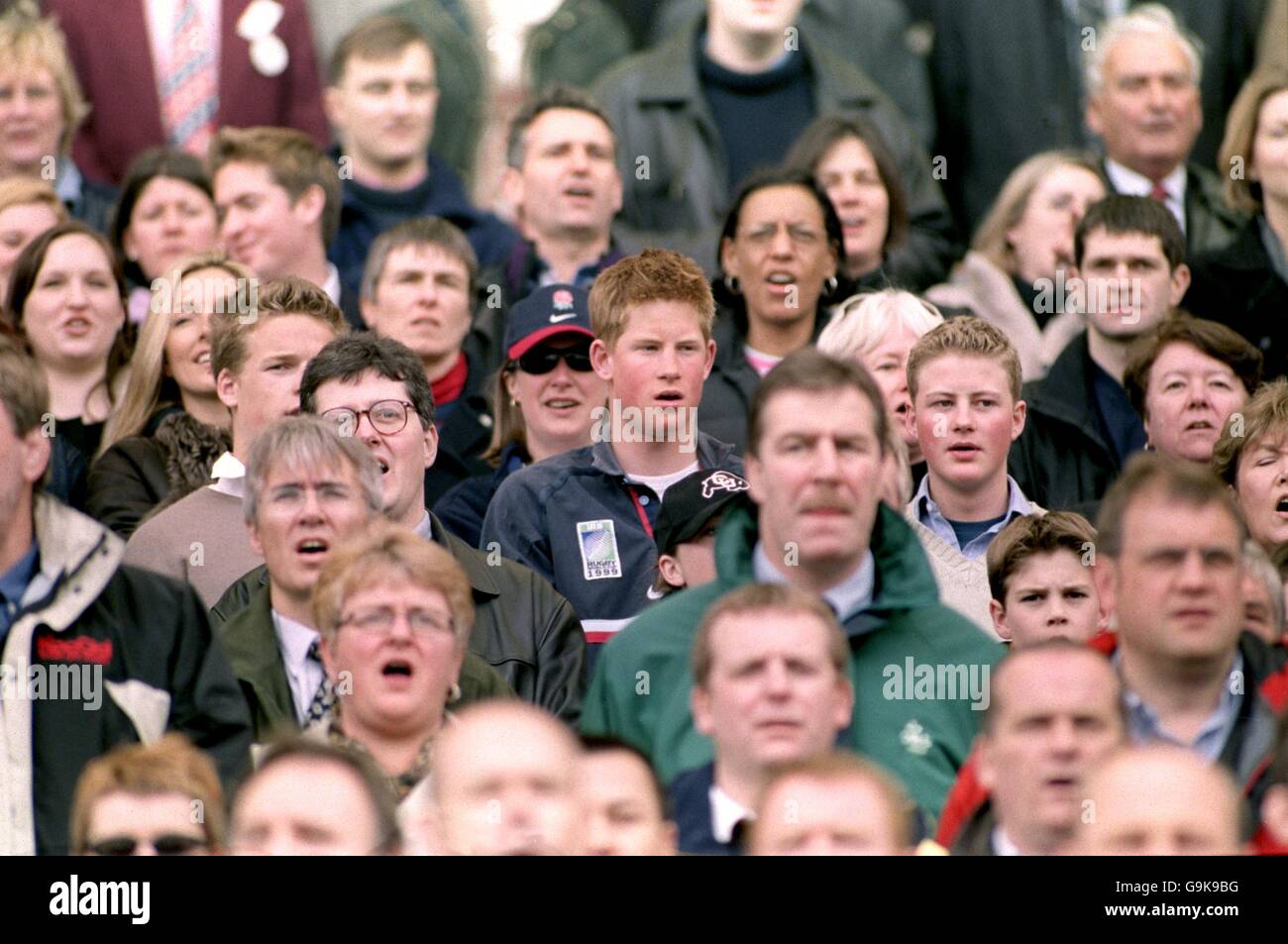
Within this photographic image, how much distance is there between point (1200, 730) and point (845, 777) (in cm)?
102

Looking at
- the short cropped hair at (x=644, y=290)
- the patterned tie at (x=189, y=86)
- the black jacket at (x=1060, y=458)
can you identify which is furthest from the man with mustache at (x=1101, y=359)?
the patterned tie at (x=189, y=86)

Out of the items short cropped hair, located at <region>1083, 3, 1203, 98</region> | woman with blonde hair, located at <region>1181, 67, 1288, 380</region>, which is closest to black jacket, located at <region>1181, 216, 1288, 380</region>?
woman with blonde hair, located at <region>1181, 67, 1288, 380</region>

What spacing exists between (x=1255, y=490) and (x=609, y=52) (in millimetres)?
5606

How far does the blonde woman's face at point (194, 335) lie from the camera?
9.34 metres

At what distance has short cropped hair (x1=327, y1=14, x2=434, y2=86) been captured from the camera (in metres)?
11.5

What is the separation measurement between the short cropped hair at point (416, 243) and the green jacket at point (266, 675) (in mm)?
2792

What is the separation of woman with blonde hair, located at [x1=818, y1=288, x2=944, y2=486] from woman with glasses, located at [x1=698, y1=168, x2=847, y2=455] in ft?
1.79

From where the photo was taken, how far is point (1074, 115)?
12469mm

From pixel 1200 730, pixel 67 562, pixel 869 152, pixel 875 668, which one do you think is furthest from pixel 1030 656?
pixel 869 152

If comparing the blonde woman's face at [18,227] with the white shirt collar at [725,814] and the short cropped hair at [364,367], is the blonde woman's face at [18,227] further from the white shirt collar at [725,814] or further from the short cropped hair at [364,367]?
the white shirt collar at [725,814]

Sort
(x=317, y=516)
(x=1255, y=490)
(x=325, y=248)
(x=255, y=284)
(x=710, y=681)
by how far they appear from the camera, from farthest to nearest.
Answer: (x=325, y=248)
(x=255, y=284)
(x=1255, y=490)
(x=317, y=516)
(x=710, y=681)

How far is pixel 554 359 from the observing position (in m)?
9.29
